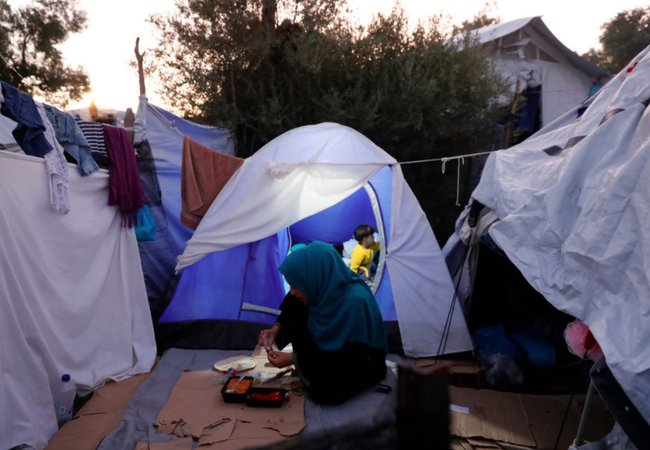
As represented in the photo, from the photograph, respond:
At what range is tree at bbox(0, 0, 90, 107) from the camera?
9.53m

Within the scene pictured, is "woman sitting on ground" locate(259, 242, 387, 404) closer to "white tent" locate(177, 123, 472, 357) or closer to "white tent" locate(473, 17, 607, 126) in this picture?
"white tent" locate(177, 123, 472, 357)

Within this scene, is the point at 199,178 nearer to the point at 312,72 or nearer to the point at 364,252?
the point at 364,252

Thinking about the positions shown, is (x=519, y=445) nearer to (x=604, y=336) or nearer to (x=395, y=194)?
(x=604, y=336)

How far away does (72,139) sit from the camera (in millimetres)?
3012

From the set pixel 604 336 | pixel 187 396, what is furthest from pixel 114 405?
pixel 604 336

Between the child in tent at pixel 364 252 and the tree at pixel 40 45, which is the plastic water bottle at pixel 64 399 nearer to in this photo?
the child in tent at pixel 364 252

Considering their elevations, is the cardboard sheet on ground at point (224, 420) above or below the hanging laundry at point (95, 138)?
below

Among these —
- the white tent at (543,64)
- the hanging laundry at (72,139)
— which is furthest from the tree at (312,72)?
the white tent at (543,64)

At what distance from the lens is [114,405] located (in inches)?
118

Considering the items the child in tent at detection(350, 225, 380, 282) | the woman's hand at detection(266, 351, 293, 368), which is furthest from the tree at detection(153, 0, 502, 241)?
the woman's hand at detection(266, 351, 293, 368)

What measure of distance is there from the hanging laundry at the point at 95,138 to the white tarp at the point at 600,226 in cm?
305

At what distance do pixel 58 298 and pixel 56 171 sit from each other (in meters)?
0.89

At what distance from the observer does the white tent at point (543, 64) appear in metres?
9.39

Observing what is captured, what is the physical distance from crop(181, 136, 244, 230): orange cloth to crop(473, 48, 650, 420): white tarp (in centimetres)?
251
